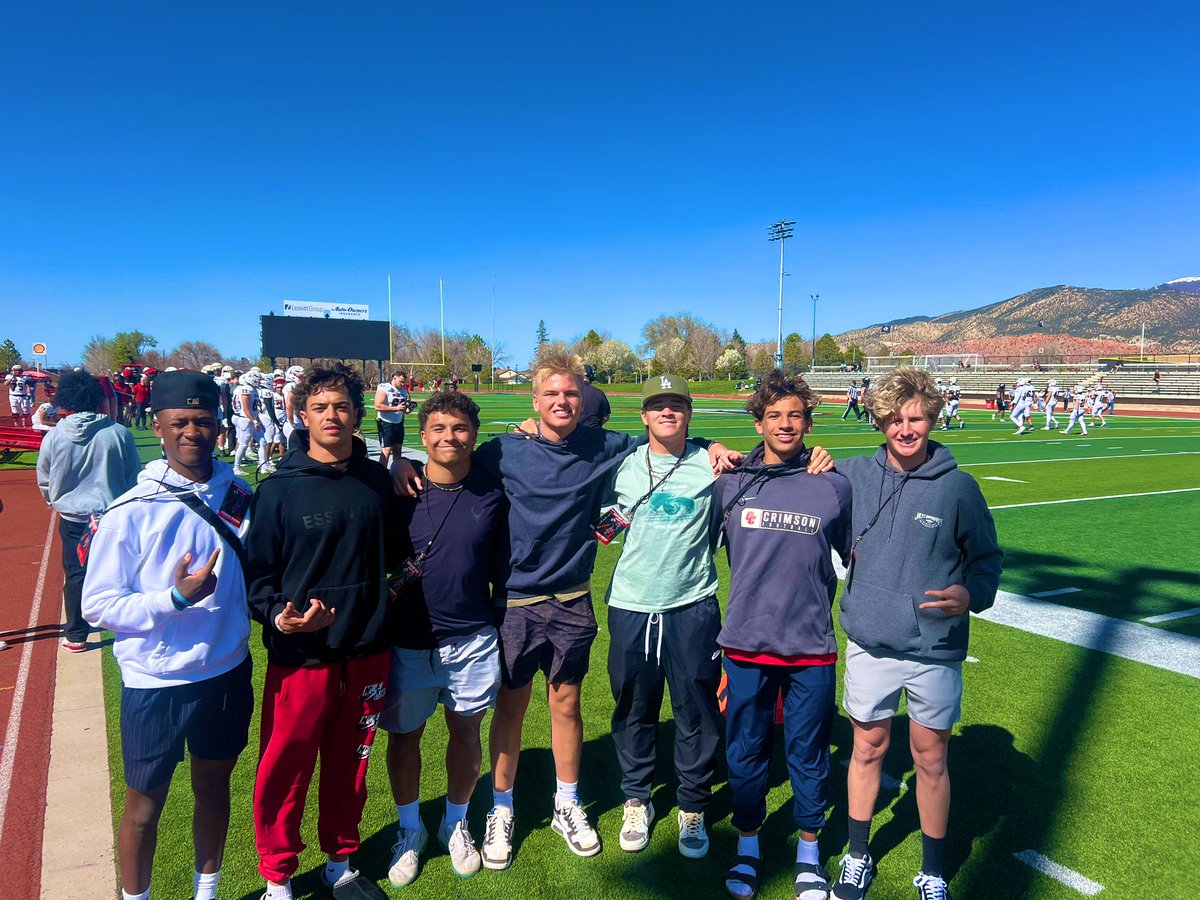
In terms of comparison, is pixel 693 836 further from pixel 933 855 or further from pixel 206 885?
pixel 206 885

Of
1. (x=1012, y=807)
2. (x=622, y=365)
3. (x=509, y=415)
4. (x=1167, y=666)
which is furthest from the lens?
(x=622, y=365)

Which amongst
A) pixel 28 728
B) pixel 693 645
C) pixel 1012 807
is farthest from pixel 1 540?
pixel 1012 807

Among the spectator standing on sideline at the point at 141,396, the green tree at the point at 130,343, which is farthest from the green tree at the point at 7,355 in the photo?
the spectator standing on sideline at the point at 141,396

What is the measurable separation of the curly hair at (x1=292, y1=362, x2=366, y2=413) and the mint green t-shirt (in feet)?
3.87

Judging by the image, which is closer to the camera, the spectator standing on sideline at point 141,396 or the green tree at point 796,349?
the spectator standing on sideline at point 141,396

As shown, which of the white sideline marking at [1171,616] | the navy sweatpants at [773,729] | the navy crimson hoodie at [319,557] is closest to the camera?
the navy crimson hoodie at [319,557]

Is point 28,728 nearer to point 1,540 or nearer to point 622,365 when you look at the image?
point 1,540

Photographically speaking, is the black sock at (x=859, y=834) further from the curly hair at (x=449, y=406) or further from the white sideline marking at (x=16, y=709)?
the white sideline marking at (x=16, y=709)

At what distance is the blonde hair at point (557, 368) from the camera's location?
9.68 feet

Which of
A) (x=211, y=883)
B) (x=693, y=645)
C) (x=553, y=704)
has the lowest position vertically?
(x=211, y=883)

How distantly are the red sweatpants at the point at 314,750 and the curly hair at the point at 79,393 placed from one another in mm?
3221

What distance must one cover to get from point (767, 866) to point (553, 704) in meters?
1.10

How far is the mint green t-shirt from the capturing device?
9.48ft

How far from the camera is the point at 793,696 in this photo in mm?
2721
